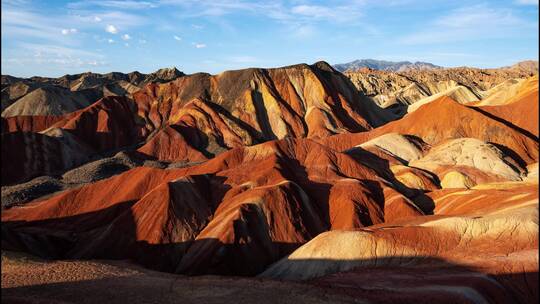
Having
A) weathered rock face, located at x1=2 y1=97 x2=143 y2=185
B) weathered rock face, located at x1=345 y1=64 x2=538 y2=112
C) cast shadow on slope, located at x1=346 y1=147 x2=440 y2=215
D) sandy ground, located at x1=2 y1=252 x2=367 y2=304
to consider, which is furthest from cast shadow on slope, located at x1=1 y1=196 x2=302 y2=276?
weathered rock face, located at x1=345 y1=64 x2=538 y2=112

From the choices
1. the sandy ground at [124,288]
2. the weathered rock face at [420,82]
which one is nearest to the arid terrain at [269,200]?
the sandy ground at [124,288]

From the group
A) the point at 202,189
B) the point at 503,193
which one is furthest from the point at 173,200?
the point at 503,193

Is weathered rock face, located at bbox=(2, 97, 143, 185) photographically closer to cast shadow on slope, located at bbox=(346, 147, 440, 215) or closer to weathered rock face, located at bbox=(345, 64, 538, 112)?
cast shadow on slope, located at bbox=(346, 147, 440, 215)

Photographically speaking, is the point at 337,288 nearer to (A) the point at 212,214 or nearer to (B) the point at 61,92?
(A) the point at 212,214

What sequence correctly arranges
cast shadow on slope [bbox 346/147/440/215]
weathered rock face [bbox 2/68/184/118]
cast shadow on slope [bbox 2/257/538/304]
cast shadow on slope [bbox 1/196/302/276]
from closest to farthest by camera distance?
cast shadow on slope [bbox 2/257/538/304] < cast shadow on slope [bbox 1/196/302/276] < cast shadow on slope [bbox 346/147/440/215] < weathered rock face [bbox 2/68/184/118]

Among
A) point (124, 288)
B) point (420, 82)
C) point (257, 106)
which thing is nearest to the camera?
point (124, 288)

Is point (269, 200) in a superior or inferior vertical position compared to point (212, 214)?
superior

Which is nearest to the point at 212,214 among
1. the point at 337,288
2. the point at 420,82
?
the point at 337,288
